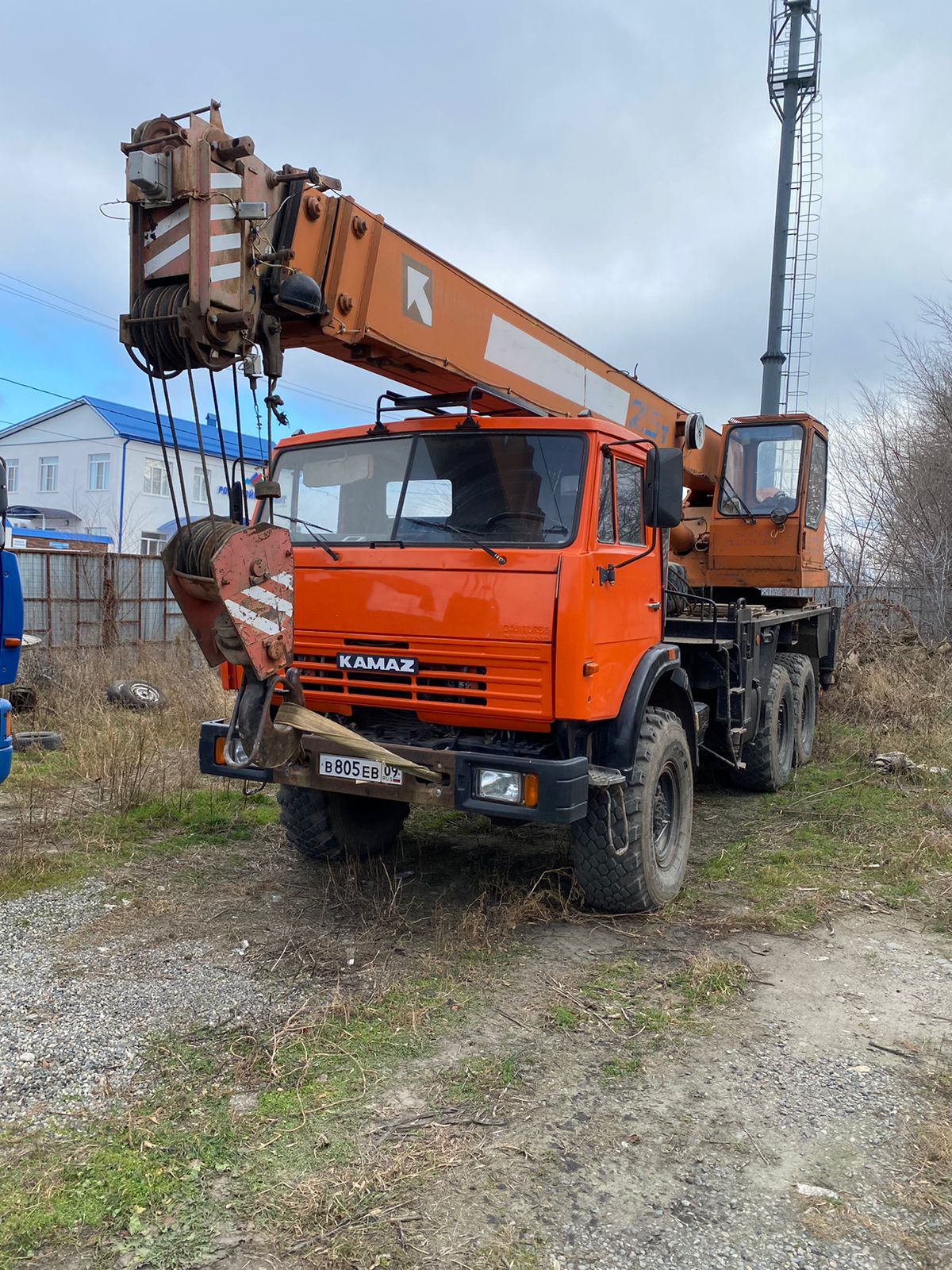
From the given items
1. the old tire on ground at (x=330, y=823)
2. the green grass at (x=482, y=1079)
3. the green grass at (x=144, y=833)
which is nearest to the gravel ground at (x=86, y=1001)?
the green grass at (x=144, y=833)

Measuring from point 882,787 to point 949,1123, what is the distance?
5.23 meters

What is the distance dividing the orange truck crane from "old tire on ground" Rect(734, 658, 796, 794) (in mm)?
1977

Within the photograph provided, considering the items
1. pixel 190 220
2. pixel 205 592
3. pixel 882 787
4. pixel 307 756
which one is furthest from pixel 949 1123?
pixel 882 787

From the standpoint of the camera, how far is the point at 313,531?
17.3 ft

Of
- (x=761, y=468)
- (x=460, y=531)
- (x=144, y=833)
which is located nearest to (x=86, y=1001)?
(x=144, y=833)

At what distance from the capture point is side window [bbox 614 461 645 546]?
16.8 ft

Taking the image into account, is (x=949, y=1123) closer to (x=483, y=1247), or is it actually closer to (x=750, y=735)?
(x=483, y=1247)

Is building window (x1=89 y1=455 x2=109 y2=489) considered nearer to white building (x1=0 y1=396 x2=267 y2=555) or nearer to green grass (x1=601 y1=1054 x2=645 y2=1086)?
white building (x1=0 y1=396 x2=267 y2=555)

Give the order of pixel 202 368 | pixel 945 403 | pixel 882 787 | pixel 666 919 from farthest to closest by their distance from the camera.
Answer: pixel 945 403, pixel 882 787, pixel 666 919, pixel 202 368

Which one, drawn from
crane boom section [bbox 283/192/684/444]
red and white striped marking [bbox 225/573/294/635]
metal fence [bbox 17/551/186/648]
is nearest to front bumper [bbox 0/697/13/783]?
red and white striped marking [bbox 225/573/294/635]

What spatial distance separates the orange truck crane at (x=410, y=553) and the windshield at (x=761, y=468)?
3125mm

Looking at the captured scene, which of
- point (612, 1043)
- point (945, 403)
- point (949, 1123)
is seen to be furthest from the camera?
point (945, 403)

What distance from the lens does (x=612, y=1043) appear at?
3.79 m

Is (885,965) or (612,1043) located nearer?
(612,1043)
